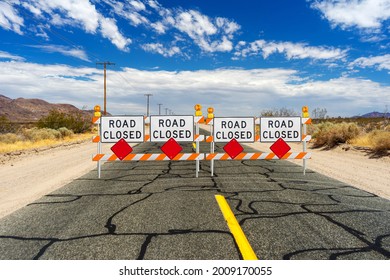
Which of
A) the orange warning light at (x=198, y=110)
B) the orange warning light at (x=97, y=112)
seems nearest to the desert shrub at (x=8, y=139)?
the orange warning light at (x=97, y=112)

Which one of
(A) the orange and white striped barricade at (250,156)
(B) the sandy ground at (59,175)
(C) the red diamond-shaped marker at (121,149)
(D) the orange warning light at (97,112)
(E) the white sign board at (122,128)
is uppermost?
(D) the orange warning light at (97,112)

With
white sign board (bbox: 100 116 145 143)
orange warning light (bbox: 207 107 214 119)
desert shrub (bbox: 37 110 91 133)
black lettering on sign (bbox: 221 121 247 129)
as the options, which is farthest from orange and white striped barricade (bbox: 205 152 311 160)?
desert shrub (bbox: 37 110 91 133)

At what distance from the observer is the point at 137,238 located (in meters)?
4.39

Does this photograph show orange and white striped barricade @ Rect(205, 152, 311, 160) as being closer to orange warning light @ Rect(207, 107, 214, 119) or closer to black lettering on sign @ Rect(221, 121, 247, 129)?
black lettering on sign @ Rect(221, 121, 247, 129)

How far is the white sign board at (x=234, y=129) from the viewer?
10070 millimetres

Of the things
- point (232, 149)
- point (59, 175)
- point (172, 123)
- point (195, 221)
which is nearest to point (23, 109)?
point (59, 175)

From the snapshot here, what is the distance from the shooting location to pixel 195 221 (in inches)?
201

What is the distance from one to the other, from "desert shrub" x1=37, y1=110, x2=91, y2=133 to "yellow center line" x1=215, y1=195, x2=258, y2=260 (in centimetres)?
3815

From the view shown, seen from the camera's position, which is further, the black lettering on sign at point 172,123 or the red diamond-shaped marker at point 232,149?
the black lettering on sign at point 172,123

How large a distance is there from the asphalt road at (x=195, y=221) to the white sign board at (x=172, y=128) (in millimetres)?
1540

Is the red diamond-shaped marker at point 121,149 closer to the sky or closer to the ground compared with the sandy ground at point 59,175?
closer to the sky

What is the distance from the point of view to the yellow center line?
381 centimetres

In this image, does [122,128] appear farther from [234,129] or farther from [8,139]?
[8,139]

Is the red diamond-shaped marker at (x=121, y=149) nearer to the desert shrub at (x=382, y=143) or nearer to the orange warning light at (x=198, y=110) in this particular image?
the orange warning light at (x=198, y=110)
